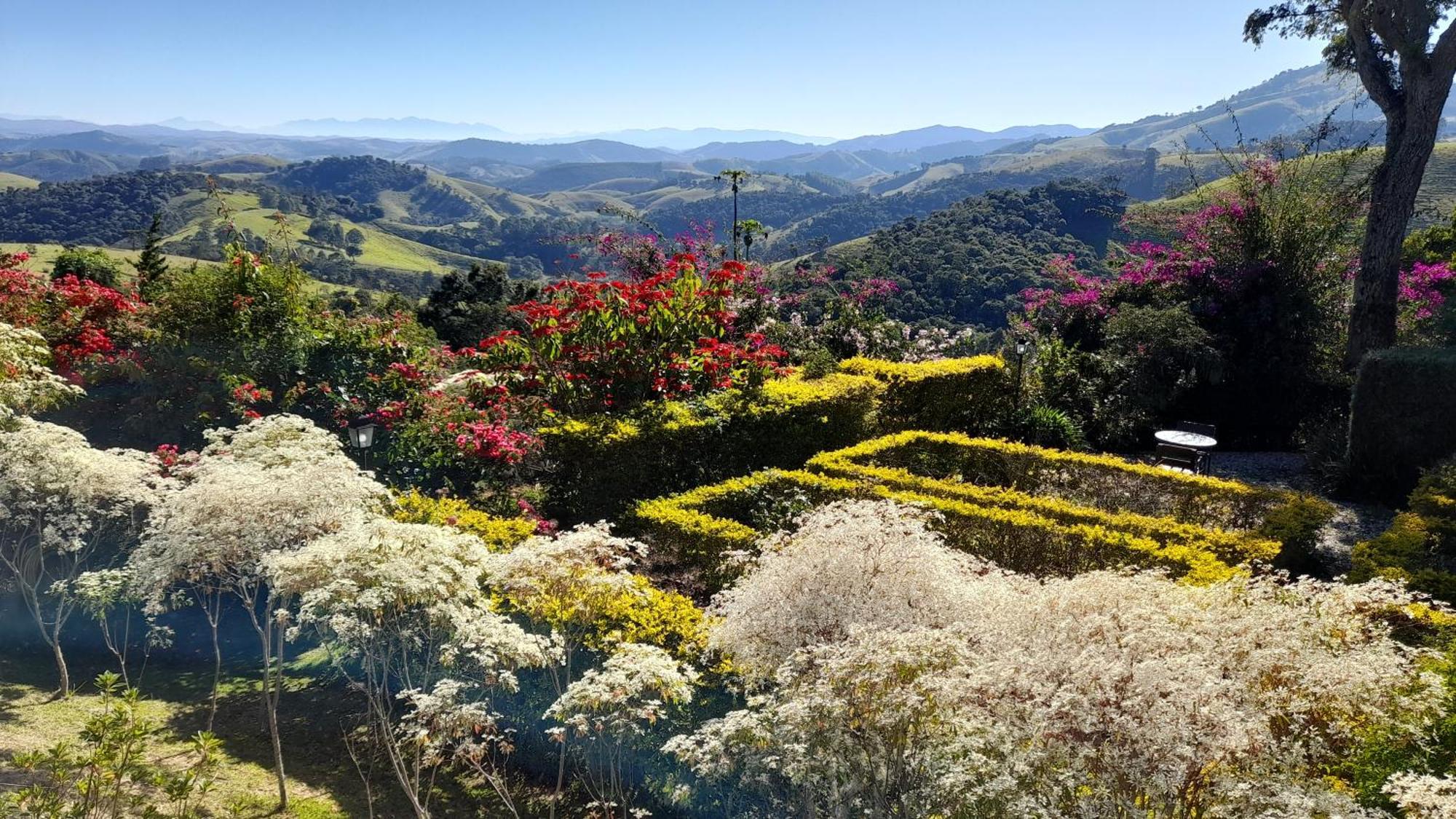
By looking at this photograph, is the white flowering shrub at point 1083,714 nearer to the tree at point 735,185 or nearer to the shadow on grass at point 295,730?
the shadow on grass at point 295,730

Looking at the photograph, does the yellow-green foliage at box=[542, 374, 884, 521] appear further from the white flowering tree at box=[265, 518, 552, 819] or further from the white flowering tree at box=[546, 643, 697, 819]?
the white flowering tree at box=[546, 643, 697, 819]

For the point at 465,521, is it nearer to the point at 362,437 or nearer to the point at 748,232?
the point at 362,437

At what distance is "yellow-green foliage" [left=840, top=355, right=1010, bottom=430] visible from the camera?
35.2 ft

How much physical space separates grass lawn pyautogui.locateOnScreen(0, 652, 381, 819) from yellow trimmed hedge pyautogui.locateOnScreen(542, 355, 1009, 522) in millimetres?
2640

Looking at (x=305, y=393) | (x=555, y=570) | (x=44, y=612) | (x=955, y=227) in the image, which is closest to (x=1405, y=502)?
(x=555, y=570)

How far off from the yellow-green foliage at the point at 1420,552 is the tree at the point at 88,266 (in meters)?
19.6

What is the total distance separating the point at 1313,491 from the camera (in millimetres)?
10469

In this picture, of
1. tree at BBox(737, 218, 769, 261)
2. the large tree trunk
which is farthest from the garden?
tree at BBox(737, 218, 769, 261)

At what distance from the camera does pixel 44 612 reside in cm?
723

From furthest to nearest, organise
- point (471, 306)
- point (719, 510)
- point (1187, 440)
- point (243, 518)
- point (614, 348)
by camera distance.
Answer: point (471, 306)
point (1187, 440)
point (614, 348)
point (719, 510)
point (243, 518)

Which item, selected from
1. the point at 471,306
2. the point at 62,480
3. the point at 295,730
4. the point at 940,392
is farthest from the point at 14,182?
the point at 295,730

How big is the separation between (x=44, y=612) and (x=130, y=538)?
4.04 ft

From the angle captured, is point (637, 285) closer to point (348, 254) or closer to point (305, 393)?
point (305, 393)

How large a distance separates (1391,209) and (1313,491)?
5395mm
